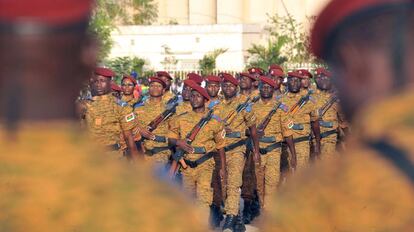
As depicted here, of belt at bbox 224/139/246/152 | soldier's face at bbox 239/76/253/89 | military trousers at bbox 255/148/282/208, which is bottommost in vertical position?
military trousers at bbox 255/148/282/208

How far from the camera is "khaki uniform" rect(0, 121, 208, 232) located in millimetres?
1709

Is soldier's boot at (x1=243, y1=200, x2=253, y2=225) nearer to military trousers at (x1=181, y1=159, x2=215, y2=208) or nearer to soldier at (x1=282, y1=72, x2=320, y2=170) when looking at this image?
soldier at (x1=282, y1=72, x2=320, y2=170)

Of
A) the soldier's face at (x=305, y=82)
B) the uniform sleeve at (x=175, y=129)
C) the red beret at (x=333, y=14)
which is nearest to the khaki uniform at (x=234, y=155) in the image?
the uniform sleeve at (x=175, y=129)

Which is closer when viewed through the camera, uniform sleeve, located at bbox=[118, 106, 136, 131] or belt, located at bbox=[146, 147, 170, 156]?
uniform sleeve, located at bbox=[118, 106, 136, 131]

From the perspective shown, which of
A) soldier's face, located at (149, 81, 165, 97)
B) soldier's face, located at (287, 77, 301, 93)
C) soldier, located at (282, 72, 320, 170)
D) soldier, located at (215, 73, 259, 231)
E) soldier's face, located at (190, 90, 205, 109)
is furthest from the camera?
soldier's face, located at (287, 77, 301, 93)

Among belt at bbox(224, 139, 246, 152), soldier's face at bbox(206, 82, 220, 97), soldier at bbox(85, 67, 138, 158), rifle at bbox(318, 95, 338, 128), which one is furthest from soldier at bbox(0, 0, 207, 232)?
rifle at bbox(318, 95, 338, 128)

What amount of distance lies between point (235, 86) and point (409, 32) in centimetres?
1115

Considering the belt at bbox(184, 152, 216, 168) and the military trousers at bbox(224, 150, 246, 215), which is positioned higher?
the belt at bbox(184, 152, 216, 168)

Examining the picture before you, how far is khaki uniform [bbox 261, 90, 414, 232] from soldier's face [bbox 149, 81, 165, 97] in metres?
11.0

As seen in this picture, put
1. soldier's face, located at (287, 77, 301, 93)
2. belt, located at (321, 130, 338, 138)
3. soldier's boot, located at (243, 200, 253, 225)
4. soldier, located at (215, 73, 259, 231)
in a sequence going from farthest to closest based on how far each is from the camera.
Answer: belt, located at (321, 130, 338, 138)
soldier's face, located at (287, 77, 301, 93)
soldier's boot, located at (243, 200, 253, 225)
soldier, located at (215, 73, 259, 231)

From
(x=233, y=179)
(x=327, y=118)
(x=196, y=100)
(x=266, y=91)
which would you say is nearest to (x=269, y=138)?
(x=266, y=91)

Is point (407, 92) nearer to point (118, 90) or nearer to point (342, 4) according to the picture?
point (342, 4)

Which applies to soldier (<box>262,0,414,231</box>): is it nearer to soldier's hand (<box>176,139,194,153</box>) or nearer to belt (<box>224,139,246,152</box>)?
soldier's hand (<box>176,139,194,153</box>)

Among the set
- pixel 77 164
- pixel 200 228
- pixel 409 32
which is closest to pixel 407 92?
pixel 409 32
